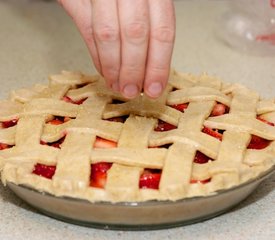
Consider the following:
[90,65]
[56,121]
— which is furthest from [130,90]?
[90,65]

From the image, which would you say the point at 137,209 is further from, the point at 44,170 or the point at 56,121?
the point at 56,121

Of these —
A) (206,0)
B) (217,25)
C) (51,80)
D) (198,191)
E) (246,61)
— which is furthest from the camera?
(206,0)

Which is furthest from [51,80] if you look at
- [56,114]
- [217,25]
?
[217,25]

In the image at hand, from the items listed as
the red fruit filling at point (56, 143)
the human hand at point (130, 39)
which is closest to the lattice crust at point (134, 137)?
the red fruit filling at point (56, 143)

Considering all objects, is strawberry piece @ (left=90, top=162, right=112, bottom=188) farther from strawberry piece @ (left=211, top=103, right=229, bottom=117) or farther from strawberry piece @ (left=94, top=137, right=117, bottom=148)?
strawberry piece @ (left=211, top=103, right=229, bottom=117)

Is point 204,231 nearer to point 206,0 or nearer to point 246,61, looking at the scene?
point 246,61
